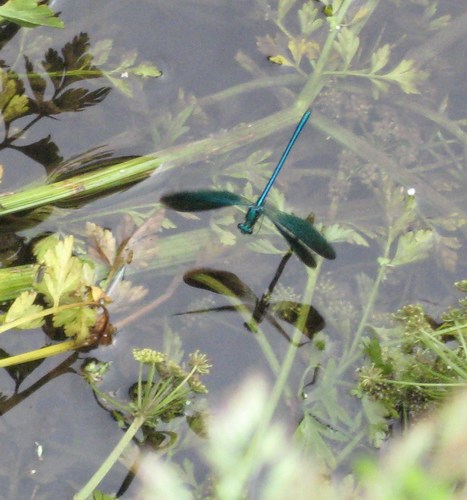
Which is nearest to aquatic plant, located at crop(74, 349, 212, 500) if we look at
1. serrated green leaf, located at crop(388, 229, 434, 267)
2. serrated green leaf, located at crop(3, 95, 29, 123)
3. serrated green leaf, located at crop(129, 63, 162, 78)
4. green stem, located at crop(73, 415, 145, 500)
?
green stem, located at crop(73, 415, 145, 500)

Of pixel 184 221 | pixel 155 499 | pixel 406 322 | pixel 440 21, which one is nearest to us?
pixel 155 499

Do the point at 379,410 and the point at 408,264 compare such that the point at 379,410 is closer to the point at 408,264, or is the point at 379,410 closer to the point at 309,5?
the point at 408,264

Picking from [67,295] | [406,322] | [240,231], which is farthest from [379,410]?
[67,295]

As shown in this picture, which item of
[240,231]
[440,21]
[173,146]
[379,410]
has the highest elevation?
[440,21]

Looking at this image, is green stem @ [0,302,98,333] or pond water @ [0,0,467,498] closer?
green stem @ [0,302,98,333]

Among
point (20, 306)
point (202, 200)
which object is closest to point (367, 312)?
point (202, 200)

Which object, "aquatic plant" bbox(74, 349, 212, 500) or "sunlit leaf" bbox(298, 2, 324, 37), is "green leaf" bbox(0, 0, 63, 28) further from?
"aquatic plant" bbox(74, 349, 212, 500)
